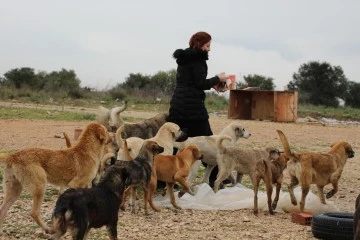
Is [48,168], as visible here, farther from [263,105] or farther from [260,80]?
[260,80]

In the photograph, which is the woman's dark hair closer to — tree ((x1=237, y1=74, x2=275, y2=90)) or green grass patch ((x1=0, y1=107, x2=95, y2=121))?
green grass patch ((x1=0, y1=107, x2=95, y2=121))

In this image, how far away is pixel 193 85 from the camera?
11227 mm

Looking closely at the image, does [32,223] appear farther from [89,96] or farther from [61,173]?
[89,96]

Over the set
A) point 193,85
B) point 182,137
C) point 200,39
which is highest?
point 200,39

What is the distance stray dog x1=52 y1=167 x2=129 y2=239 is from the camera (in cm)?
661

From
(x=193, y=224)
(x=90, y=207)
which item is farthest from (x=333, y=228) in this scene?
(x=90, y=207)

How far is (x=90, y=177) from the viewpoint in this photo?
8.64 metres

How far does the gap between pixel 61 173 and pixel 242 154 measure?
358 cm

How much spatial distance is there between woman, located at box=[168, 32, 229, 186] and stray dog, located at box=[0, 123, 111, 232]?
8.43 feet

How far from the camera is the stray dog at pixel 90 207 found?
661cm

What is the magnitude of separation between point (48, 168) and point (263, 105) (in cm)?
2427

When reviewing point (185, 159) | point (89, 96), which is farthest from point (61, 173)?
point (89, 96)

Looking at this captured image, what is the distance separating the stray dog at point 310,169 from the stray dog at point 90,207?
285cm

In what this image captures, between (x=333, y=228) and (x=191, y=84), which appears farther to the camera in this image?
(x=191, y=84)
